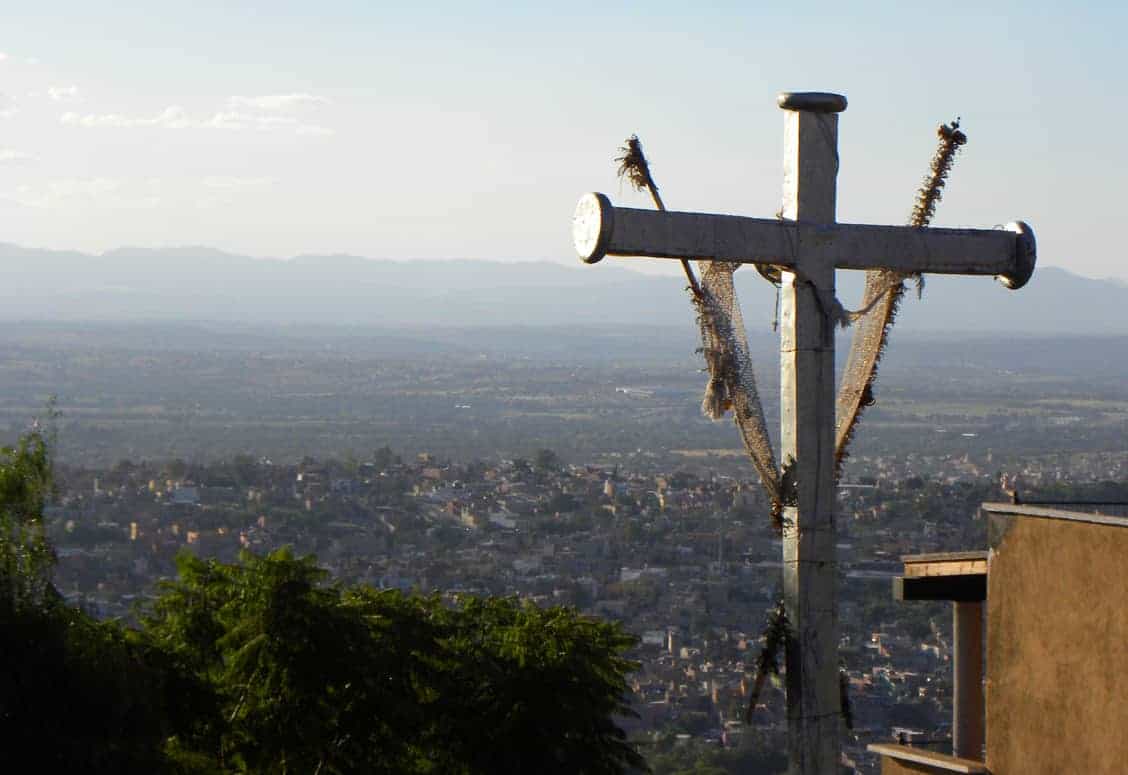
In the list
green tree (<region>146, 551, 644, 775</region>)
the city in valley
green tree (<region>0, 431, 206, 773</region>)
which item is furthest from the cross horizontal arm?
green tree (<region>146, 551, 644, 775</region>)

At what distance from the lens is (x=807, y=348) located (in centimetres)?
612

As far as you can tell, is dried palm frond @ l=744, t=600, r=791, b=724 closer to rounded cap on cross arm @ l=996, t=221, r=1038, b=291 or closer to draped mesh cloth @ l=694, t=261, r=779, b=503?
draped mesh cloth @ l=694, t=261, r=779, b=503

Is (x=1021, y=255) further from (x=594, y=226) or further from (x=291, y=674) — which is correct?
(x=291, y=674)

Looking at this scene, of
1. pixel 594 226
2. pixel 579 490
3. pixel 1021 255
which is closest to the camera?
pixel 594 226

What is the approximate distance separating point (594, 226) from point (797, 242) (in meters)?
0.79

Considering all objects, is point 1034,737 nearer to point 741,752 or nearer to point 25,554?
point 25,554

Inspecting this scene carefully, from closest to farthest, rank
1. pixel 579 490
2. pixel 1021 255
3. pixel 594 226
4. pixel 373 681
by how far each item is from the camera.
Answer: pixel 594 226 → pixel 1021 255 → pixel 373 681 → pixel 579 490

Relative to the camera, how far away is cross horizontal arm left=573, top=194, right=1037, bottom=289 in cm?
575

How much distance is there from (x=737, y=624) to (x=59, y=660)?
28689mm

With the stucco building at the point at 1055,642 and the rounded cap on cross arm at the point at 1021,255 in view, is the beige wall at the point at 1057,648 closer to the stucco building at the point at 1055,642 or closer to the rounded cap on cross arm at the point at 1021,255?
the stucco building at the point at 1055,642

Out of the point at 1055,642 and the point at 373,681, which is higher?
the point at 1055,642

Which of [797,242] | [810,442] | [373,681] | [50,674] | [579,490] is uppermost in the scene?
[797,242]

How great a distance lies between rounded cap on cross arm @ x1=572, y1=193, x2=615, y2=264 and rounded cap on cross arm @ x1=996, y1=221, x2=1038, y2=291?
1.65 metres

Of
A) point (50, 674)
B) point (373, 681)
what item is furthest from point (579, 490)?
point (50, 674)
